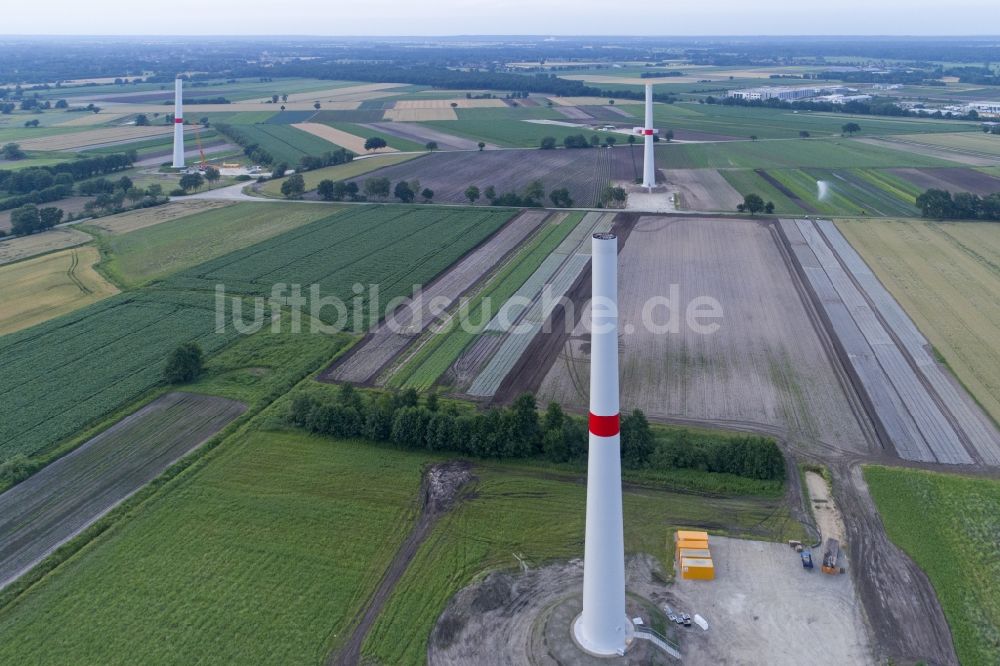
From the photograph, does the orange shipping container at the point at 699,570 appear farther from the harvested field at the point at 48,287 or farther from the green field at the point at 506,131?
the green field at the point at 506,131

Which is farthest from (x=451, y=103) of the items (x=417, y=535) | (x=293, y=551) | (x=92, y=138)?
(x=293, y=551)

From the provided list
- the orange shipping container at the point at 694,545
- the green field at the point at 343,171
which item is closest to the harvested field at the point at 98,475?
the orange shipping container at the point at 694,545

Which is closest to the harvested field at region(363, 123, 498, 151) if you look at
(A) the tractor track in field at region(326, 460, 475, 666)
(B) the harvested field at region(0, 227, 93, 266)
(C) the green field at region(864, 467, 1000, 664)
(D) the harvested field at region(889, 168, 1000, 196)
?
(B) the harvested field at region(0, 227, 93, 266)

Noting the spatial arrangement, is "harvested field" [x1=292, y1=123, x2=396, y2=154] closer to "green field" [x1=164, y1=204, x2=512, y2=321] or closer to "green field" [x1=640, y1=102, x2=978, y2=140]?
"green field" [x1=164, y1=204, x2=512, y2=321]

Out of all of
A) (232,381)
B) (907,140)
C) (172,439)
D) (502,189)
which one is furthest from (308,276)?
(907,140)

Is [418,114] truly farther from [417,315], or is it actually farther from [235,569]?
[235,569]

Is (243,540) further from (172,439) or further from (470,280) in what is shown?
(470,280)
